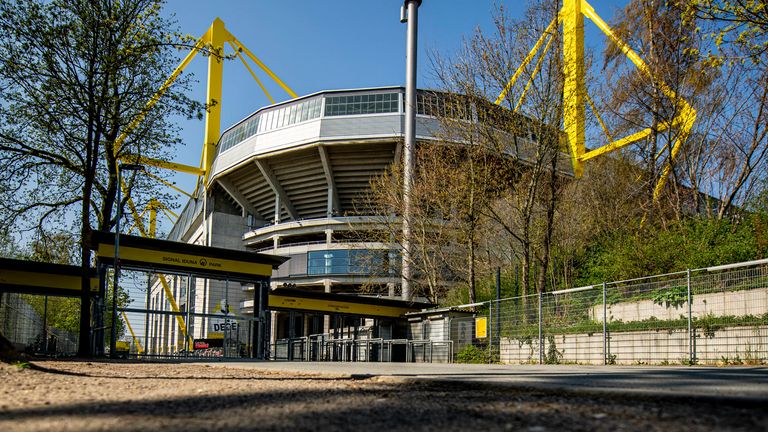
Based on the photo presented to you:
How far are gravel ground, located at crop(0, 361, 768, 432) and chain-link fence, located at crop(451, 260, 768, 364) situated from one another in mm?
7490

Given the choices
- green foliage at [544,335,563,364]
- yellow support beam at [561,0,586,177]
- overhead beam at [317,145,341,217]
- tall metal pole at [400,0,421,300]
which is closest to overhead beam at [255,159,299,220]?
overhead beam at [317,145,341,217]

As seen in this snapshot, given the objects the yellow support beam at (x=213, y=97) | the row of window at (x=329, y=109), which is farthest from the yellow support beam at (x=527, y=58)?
the yellow support beam at (x=213, y=97)

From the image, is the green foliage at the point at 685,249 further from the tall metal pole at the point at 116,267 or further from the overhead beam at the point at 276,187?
the overhead beam at the point at 276,187

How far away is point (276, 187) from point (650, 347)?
4293 centimetres

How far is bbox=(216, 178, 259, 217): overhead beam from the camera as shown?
186 ft

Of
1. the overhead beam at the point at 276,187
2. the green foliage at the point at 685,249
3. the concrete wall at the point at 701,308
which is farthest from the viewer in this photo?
the overhead beam at the point at 276,187

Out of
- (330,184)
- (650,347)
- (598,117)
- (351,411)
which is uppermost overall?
(330,184)

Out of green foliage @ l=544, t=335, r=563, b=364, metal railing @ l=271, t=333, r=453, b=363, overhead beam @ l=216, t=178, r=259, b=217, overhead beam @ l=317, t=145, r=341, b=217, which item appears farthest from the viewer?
overhead beam @ l=216, t=178, r=259, b=217

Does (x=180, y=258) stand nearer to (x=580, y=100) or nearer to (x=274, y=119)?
(x=580, y=100)

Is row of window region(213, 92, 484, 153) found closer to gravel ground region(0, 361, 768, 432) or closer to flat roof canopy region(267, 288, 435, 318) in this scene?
flat roof canopy region(267, 288, 435, 318)

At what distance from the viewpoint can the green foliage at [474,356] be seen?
16.9 m

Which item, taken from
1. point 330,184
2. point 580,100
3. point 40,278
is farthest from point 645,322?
point 330,184

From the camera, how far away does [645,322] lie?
12.3 meters

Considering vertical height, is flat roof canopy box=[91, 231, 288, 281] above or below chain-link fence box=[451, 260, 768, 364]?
above
